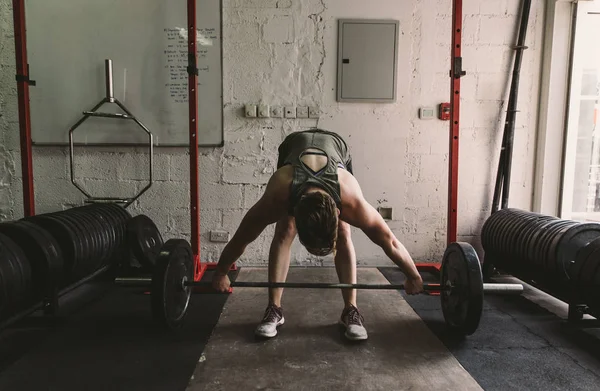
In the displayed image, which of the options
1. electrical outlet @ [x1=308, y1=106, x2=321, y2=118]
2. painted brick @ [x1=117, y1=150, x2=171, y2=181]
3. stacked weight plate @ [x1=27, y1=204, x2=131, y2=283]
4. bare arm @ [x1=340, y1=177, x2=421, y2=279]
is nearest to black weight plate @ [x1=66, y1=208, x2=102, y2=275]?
stacked weight plate @ [x1=27, y1=204, x2=131, y2=283]

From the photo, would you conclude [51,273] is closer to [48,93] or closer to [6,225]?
[6,225]

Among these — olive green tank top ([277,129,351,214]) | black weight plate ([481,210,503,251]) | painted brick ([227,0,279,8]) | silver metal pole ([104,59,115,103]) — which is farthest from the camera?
painted brick ([227,0,279,8])

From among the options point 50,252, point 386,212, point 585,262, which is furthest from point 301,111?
point 585,262

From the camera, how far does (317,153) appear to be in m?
1.41

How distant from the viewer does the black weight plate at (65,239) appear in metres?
1.69

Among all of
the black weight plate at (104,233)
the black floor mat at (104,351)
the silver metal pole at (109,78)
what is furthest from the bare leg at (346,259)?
the silver metal pole at (109,78)

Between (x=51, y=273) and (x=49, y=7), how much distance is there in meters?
1.72

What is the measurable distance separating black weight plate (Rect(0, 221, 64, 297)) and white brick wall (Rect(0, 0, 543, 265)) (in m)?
0.94

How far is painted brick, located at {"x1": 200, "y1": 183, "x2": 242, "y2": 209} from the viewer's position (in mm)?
2500

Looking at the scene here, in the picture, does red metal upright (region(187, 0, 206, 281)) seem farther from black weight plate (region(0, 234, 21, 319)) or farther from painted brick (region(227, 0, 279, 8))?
black weight plate (region(0, 234, 21, 319))

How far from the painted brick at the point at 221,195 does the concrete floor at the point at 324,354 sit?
76cm

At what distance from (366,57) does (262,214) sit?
1498 millimetres

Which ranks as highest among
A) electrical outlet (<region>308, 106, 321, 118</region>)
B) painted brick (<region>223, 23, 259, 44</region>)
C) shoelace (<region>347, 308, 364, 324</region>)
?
painted brick (<region>223, 23, 259, 44</region>)

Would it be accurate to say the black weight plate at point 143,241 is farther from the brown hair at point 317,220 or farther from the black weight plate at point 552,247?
the black weight plate at point 552,247
